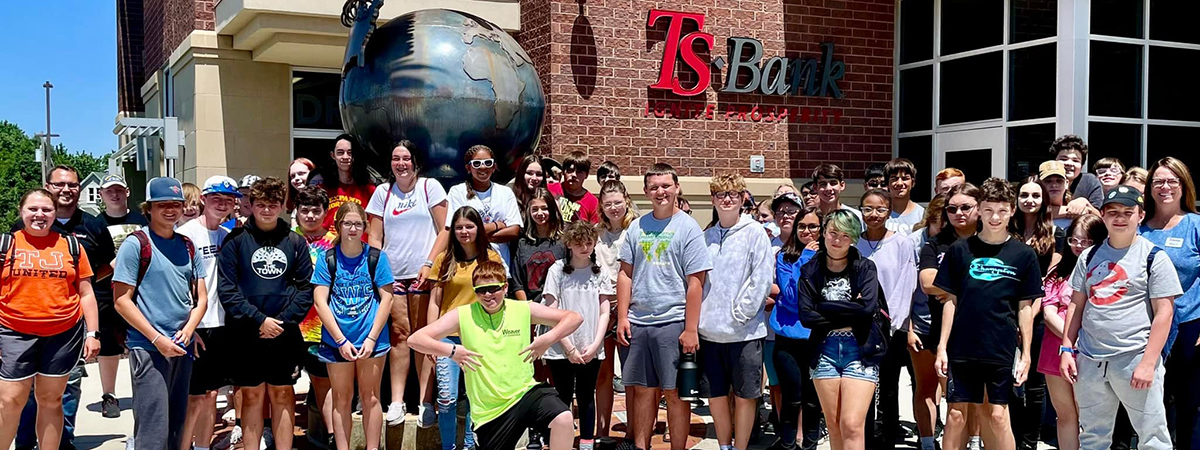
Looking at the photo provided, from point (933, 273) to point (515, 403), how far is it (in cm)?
240

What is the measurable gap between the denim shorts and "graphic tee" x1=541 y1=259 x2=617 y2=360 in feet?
4.50

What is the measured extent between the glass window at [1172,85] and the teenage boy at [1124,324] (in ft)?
25.1

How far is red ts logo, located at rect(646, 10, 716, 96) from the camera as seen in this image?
1234 centimetres

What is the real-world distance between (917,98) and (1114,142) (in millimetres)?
2699

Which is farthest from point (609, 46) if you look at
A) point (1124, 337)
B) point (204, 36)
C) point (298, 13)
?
point (1124, 337)

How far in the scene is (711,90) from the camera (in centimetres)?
1266

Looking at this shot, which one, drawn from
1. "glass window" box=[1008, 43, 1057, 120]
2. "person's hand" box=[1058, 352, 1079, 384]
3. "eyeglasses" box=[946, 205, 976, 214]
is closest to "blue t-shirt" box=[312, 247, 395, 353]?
"eyeglasses" box=[946, 205, 976, 214]

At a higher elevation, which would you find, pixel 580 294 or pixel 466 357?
pixel 580 294

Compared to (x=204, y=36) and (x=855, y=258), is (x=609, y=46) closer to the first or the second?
(x=204, y=36)

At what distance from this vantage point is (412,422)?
615 cm

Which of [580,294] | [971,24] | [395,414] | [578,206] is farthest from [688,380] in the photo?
[971,24]

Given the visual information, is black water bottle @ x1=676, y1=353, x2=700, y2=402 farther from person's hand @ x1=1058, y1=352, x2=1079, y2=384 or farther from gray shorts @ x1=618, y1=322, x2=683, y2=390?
person's hand @ x1=1058, y1=352, x2=1079, y2=384

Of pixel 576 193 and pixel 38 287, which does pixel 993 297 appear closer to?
pixel 576 193

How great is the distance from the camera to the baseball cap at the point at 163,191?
532 centimetres
